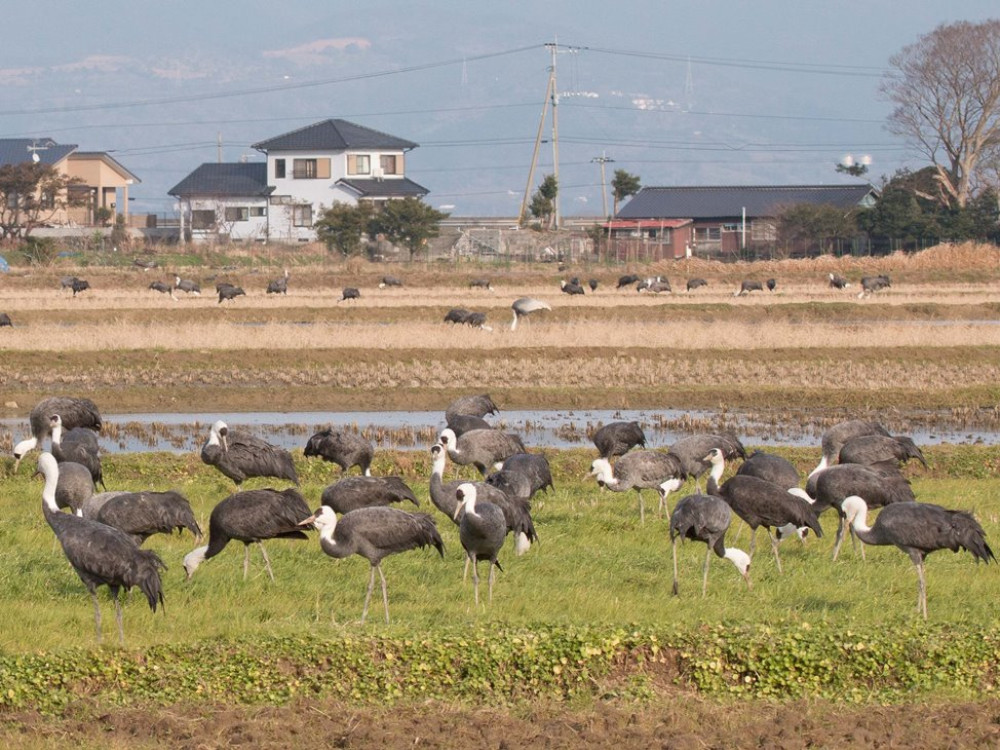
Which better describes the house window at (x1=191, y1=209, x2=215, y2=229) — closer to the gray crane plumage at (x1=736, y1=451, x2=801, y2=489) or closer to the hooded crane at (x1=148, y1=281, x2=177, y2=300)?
the hooded crane at (x1=148, y1=281, x2=177, y2=300)

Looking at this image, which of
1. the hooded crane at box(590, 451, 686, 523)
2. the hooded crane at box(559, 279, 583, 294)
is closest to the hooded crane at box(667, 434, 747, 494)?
the hooded crane at box(590, 451, 686, 523)

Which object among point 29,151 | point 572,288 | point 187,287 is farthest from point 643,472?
point 29,151

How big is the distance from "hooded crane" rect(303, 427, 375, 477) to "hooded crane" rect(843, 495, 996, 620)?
22.6ft

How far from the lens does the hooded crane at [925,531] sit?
11.3 meters

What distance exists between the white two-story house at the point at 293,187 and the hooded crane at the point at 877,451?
6604cm

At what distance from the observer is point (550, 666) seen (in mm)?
9859

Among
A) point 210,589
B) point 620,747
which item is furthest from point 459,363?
point 620,747

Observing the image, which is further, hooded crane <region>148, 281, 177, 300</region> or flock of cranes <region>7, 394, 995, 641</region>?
hooded crane <region>148, 281, 177, 300</region>

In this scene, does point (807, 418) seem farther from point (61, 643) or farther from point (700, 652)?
point (61, 643)

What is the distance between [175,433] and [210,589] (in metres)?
10.1

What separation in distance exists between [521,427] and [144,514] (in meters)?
10.5

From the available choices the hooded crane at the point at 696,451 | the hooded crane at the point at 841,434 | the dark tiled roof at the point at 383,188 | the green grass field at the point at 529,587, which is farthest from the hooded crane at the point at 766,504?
the dark tiled roof at the point at 383,188

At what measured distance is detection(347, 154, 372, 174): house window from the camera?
83875 mm

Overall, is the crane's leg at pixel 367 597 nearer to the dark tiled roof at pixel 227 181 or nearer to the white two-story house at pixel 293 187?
the white two-story house at pixel 293 187
